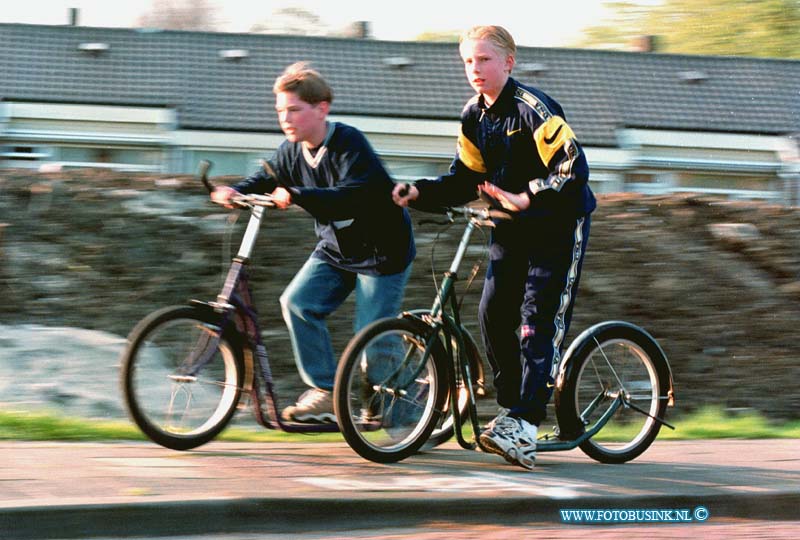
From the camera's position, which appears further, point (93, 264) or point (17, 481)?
point (93, 264)

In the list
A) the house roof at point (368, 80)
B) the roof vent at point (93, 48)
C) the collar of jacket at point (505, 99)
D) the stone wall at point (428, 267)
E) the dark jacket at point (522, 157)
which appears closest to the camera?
the dark jacket at point (522, 157)

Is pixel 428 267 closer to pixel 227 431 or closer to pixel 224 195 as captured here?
pixel 227 431

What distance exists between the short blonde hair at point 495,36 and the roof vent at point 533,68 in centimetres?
2512

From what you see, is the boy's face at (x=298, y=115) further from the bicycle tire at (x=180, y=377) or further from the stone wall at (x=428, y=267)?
the stone wall at (x=428, y=267)

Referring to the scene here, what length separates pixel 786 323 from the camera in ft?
29.9

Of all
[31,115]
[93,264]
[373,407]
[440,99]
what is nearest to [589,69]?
[440,99]

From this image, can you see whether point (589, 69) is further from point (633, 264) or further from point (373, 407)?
point (373, 407)

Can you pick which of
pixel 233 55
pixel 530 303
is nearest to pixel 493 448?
pixel 530 303

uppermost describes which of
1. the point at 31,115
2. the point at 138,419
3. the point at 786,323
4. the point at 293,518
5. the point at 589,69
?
the point at 589,69

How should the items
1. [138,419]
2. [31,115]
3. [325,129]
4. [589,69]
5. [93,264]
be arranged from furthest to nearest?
[589,69]
[31,115]
[93,264]
[325,129]
[138,419]

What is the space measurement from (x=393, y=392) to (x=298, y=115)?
1.38 meters

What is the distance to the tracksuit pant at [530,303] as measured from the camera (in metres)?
5.60

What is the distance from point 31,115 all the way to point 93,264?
1895 centimetres

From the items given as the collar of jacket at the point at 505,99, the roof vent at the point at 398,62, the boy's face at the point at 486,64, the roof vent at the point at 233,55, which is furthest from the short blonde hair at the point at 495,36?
the roof vent at the point at 398,62
